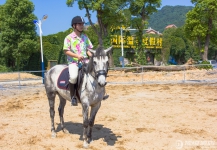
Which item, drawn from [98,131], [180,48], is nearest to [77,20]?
[98,131]

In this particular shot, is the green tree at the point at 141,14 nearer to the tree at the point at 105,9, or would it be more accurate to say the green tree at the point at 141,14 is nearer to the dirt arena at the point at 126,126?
the tree at the point at 105,9

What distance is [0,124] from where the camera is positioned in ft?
20.6

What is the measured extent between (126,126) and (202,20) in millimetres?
23149

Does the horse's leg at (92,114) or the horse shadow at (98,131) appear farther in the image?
the horse shadow at (98,131)

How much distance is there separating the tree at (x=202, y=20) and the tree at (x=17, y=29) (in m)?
18.0

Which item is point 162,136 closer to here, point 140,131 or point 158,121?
point 140,131

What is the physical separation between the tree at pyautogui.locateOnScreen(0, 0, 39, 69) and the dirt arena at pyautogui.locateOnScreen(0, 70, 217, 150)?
17.2 meters

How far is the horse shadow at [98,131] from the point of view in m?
5.03

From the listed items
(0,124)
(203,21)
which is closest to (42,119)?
(0,124)

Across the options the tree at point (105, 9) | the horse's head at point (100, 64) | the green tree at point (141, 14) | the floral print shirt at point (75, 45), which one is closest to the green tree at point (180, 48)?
the green tree at point (141, 14)

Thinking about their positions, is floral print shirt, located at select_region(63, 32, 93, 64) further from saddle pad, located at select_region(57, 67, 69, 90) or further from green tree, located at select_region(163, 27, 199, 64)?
green tree, located at select_region(163, 27, 199, 64)

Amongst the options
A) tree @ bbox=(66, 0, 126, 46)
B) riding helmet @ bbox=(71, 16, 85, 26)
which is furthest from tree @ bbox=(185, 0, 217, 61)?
riding helmet @ bbox=(71, 16, 85, 26)

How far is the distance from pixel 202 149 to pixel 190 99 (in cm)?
522

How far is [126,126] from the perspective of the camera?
19.5 feet
